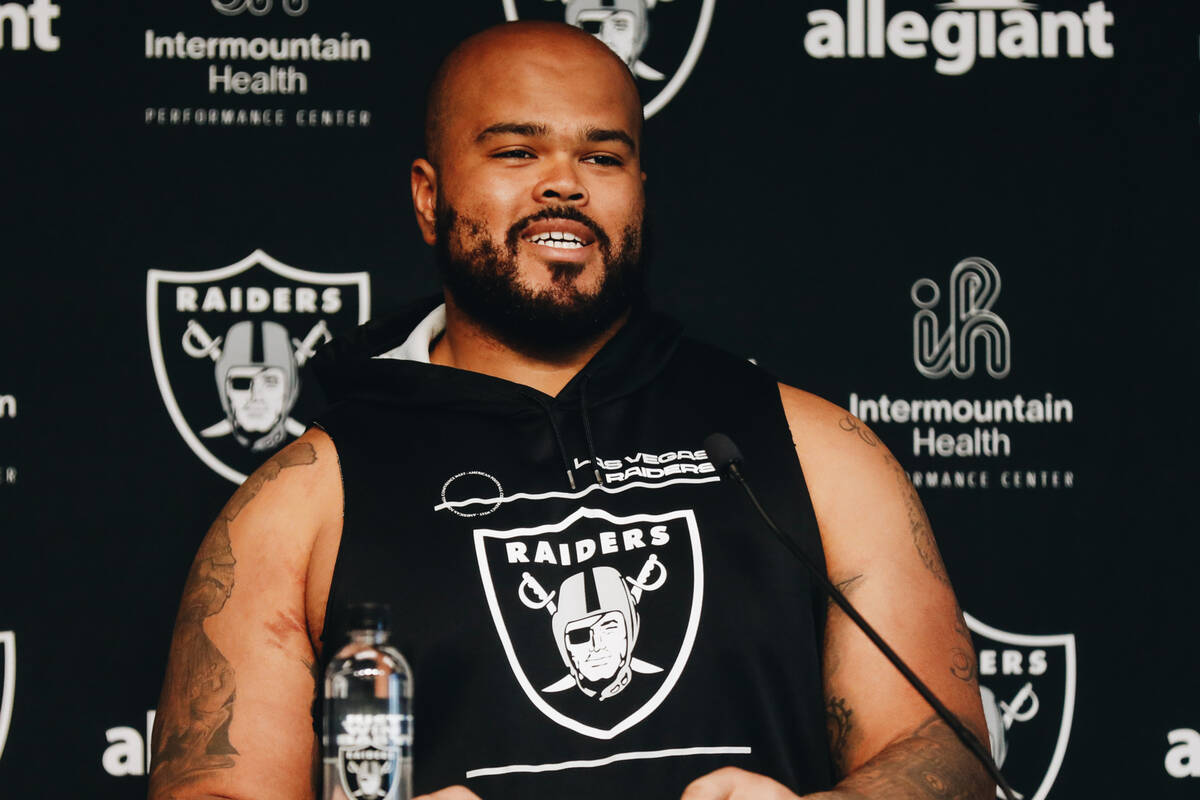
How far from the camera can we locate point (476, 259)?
2.07m

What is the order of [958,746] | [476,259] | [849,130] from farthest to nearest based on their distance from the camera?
[849,130] < [476,259] < [958,746]

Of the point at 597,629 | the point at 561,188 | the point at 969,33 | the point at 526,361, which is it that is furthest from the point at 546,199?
the point at 969,33

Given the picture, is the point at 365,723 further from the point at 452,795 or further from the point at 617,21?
the point at 617,21

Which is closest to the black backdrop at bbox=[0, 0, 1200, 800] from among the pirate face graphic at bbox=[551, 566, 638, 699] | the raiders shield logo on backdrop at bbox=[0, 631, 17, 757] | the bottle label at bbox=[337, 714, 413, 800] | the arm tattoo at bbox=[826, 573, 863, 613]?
the raiders shield logo on backdrop at bbox=[0, 631, 17, 757]

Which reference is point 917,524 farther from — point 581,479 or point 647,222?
point 647,222

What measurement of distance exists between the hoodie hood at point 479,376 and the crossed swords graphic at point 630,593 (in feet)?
0.92

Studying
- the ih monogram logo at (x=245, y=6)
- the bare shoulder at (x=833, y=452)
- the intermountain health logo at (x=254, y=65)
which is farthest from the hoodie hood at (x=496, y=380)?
the ih monogram logo at (x=245, y=6)

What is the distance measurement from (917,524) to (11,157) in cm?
180

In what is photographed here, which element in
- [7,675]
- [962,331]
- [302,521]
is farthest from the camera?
[962,331]

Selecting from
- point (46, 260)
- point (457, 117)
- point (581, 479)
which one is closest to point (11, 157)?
point (46, 260)

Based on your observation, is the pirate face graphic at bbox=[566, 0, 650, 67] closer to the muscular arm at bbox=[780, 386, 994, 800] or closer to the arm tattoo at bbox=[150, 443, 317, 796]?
the muscular arm at bbox=[780, 386, 994, 800]

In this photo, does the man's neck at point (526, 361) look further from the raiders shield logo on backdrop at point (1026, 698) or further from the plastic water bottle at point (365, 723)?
the raiders shield logo on backdrop at point (1026, 698)

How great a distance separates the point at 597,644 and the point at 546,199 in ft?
2.12

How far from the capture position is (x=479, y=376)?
6.57 feet
